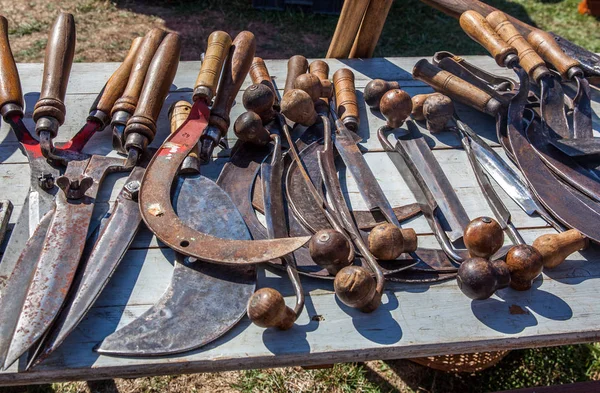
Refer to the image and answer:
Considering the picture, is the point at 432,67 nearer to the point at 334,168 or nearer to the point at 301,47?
the point at 334,168

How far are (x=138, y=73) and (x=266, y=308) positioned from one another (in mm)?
981

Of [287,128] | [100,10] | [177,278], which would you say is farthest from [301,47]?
[177,278]

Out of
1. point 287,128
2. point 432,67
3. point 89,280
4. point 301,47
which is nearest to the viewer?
point 89,280

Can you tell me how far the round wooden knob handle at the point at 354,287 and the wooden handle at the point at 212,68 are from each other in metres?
0.74

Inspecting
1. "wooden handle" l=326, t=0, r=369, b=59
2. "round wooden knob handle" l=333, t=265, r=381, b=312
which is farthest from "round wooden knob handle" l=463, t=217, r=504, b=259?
"wooden handle" l=326, t=0, r=369, b=59

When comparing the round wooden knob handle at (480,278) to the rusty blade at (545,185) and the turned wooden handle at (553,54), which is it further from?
the turned wooden handle at (553,54)

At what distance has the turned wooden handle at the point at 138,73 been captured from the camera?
1.70m

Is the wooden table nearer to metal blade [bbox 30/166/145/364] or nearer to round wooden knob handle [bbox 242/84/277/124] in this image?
metal blade [bbox 30/166/145/364]

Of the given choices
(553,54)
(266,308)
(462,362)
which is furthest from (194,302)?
(553,54)

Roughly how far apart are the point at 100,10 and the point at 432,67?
129 inches

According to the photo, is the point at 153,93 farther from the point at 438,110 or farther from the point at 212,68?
the point at 438,110

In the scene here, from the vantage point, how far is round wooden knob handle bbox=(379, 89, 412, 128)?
5.93 feet

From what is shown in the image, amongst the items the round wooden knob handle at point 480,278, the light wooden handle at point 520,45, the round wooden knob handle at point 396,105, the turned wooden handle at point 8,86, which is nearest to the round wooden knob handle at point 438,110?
the round wooden knob handle at point 396,105

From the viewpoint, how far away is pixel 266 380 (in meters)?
2.28
